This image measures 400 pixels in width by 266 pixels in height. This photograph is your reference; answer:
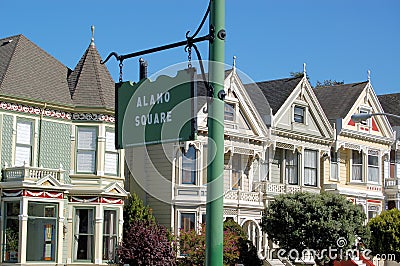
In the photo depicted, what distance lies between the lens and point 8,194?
3053 centimetres

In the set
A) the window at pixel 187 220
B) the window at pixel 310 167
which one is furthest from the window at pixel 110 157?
the window at pixel 310 167

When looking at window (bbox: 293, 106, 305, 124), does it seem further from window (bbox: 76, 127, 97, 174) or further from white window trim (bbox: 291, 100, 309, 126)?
window (bbox: 76, 127, 97, 174)

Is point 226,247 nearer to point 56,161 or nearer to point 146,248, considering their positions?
point 146,248

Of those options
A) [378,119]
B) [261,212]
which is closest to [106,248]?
[261,212]

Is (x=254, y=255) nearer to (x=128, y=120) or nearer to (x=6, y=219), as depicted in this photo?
(x=6, y=219)

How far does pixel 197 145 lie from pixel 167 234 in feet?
15.3

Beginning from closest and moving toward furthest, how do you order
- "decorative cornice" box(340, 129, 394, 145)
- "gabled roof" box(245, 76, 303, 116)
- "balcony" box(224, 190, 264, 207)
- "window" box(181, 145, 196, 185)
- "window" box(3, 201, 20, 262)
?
"window" box(3, 201, 20, 262), "window" box(181, 145, 196, 185), "balcony" box(224, 190, 264, 207), "gabled roof" box(245, 76, 303, 116), "decorative cornice" box(340, 129, 394, 145)

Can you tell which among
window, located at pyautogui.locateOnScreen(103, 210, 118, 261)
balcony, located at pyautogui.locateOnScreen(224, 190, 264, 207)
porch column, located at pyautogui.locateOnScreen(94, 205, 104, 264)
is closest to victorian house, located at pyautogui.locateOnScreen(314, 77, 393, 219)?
balcony, located at pyautogui.locateOnScreen(224, 190, 264, 207)

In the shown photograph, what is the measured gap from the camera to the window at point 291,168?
140 feet

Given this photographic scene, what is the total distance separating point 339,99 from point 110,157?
19697 mm

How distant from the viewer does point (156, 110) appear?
26.0 ft

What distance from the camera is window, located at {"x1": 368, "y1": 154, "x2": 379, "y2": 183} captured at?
157ft

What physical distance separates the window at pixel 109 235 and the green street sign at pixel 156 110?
25076 millimetres

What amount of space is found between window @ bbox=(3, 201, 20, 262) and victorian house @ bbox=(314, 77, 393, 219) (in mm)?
20221
